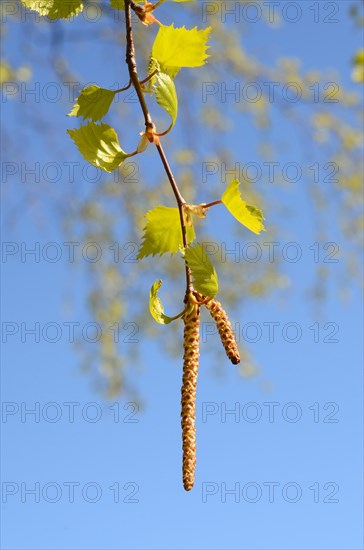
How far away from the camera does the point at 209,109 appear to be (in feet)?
10.3

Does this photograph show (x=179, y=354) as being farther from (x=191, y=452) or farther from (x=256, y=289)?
(x=191, y=452)

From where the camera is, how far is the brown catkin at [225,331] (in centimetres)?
52

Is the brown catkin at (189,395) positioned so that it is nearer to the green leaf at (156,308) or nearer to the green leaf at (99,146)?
the green leaf at (156,308)

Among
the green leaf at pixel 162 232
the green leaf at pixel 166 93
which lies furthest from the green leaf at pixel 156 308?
the green leaf at pixel 166 93

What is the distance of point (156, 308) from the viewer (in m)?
0.58

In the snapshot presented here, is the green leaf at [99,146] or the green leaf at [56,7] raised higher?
the green leaf at [56,7]

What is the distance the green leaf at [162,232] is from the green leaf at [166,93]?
0.25ft

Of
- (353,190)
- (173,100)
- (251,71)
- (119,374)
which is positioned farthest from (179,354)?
(173,100)

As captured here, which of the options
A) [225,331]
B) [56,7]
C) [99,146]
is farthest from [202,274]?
[56,7]

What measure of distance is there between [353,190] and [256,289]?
57cm

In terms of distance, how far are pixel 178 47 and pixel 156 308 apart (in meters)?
0.21

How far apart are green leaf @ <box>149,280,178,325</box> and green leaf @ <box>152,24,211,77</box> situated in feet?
0.60

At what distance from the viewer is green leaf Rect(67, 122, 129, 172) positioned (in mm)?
601

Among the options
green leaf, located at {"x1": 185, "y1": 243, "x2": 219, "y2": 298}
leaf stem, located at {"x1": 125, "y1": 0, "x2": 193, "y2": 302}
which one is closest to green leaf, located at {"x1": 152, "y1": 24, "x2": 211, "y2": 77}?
leaf stem, located at {"x1": 125, "y1": 0, "x2": 193, "y2": 302}
